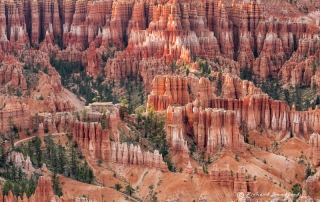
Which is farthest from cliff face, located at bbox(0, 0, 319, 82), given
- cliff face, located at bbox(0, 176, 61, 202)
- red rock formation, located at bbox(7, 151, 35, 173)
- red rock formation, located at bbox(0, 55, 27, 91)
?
cliff face, located at bbox(0, 176, 61, 202)

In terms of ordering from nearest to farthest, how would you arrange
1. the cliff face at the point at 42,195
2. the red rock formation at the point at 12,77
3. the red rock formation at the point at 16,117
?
the cliff face at the point at 42,195
the red rock formation at the point at 16,117
the red rock formation at the point at 12,77

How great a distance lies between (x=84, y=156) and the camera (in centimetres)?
9450

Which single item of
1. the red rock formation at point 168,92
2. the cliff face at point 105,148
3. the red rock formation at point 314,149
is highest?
the red rock formation at point 168,92

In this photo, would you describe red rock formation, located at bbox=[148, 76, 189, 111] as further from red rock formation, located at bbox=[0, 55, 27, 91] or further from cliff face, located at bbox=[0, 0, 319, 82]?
red rock formation, located at bbox=[0, 55, 27, 91]

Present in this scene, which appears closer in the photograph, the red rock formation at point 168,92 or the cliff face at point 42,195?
the cliff face at point 42,195

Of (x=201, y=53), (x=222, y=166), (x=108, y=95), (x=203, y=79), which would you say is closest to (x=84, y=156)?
(x=222, y=166)

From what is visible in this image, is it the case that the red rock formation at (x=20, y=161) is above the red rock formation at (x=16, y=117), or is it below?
below

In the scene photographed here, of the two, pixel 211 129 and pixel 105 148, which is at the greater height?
pixel 211 129

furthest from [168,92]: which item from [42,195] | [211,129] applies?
[42,195]

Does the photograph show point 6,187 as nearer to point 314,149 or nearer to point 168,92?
point 168,92

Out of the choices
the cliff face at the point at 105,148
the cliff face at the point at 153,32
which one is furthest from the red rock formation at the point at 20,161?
the cliff face at the point at 153,32

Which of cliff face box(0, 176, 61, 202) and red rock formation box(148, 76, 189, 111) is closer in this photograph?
cliff face box(0, 176, 61, 202)

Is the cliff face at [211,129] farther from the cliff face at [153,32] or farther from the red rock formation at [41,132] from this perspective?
the cliff face at [153,32]

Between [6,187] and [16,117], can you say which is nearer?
[6,187]
